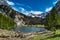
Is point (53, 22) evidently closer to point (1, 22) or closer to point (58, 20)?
point (58, 20)

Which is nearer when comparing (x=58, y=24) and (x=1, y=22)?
(x=1, y=22)

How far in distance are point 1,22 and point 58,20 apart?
1401 inches

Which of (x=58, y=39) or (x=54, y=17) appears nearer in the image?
(x=58, y=39)

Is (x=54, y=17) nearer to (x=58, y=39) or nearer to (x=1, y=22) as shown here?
(x=1, y=22)

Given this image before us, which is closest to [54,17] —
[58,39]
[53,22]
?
[53,22]

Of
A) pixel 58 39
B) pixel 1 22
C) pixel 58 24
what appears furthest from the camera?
pixel 58 24

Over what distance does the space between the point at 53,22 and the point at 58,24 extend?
457 centimetres

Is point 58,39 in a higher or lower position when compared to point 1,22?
lower

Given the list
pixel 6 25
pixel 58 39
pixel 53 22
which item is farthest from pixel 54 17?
pixel 58 39

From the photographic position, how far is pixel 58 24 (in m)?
128

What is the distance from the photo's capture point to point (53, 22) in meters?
126

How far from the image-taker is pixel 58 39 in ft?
132

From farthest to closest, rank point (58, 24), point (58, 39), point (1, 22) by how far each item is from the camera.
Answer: point (58, 24) → point (1, 22) → point (58, 39)

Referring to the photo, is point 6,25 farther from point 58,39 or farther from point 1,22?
point 58,39
